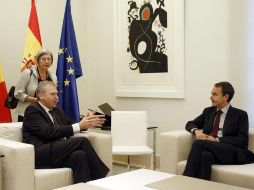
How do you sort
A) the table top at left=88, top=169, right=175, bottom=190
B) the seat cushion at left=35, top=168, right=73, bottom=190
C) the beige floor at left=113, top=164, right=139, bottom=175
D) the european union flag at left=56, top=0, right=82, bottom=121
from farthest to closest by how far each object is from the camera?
the beige floor at left=113, top=164, right=139, bottom=175 → the european union flag at left=56, top=0, right=82, bottom=121 → the seat cushion at left=35, top=168, right=73, bottom=190 → the table top at left=88, top=169, right=175, bottom=190

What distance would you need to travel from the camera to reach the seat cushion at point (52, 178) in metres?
2.82

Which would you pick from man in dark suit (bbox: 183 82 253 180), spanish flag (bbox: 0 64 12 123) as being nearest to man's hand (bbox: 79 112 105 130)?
man in dark suit (bbox: 183 82 253 180)

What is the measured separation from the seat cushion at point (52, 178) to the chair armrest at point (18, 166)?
0.07 metres

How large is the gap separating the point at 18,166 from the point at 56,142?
48 centimetres

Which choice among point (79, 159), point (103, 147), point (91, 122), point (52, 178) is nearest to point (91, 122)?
point (91, 122)

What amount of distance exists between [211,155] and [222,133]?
14.3 inches

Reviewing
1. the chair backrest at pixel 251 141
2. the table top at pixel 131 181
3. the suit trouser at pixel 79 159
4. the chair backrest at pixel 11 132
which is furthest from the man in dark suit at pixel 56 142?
the chair backrest at pixel 251 141

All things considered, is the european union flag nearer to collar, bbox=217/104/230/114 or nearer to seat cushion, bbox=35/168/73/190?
seat cushion, bbox=35/168/73/190

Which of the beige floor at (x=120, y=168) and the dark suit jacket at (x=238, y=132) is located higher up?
the dark suit jacket at (x=238, y=132)

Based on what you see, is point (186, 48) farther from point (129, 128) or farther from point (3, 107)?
point (3, 107)

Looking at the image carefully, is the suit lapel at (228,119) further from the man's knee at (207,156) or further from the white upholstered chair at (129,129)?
the white upholstered chair at (129,129)

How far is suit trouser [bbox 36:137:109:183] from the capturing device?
9.86 ft

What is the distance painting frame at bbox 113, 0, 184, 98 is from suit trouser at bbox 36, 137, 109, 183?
1548 mm

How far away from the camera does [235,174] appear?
9.27 ft
